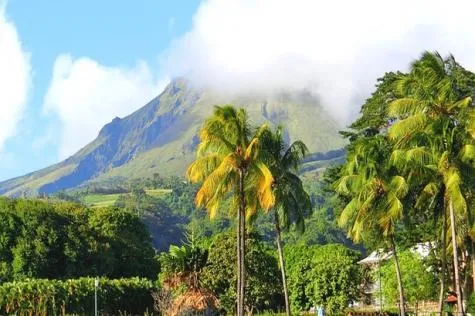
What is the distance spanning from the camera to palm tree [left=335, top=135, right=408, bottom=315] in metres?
40.5

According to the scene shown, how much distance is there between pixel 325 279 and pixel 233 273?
859 centimetres

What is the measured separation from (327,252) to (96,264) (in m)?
23.6

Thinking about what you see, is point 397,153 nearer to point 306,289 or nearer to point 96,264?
point 306,289

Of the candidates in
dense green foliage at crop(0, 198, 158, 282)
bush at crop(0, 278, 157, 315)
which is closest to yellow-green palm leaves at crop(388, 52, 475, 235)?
bush at crop(0, 278, 157, 315)

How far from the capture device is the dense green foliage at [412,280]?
5894 centimetres

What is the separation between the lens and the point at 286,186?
43469 millimetres

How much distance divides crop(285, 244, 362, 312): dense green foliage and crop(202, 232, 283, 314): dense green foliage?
4.77 meters

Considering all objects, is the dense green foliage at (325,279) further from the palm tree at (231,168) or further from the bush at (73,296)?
the palm tree at (231,168)

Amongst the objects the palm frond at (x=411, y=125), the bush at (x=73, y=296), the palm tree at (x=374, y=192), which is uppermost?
the palm frond at (x=411, y=125)

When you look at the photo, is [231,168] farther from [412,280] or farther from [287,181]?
[412,280]

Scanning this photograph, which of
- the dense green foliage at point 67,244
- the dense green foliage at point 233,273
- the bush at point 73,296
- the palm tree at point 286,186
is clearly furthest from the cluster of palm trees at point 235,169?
the dense green foliage at point 67,244

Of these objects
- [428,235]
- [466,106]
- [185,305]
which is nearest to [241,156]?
[466,106]

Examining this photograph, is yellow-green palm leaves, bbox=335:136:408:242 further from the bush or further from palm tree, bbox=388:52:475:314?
the bush

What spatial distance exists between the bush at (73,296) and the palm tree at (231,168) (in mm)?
9799
